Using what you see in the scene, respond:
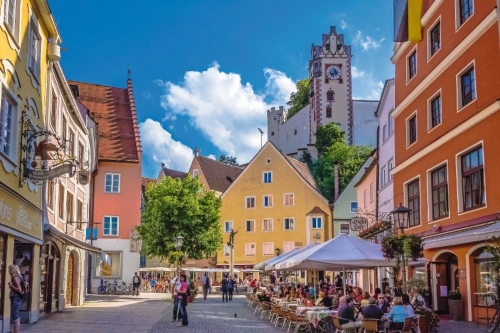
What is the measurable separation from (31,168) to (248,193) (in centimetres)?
4503

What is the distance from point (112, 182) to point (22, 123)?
2622 centimetres

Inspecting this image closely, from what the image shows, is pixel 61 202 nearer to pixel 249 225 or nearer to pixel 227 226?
pixel 249 225

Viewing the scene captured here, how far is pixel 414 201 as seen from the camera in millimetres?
27469

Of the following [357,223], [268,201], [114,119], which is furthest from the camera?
[268,201]

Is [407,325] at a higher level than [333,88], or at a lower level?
lower

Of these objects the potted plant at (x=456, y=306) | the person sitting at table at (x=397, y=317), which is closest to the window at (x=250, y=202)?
the potted plant at (x=456, y=306)

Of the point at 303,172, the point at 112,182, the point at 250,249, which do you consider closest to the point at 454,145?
the point at 112,182

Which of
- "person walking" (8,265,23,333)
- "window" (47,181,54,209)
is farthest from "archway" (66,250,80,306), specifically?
"person walking" (8,265,23,333)

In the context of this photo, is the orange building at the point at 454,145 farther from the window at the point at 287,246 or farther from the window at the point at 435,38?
the window at the point at 287,246

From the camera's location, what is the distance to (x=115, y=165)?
42875mm

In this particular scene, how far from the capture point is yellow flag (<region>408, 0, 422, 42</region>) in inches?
1038

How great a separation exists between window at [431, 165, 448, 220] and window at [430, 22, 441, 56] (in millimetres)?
4690

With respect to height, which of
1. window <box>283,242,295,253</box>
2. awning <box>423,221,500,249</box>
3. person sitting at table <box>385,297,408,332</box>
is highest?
window <box>283,242,295,253</box>

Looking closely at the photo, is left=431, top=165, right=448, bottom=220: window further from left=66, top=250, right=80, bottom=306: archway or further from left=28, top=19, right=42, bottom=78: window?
left=66, top=250, right=80, bottom=306: archway
